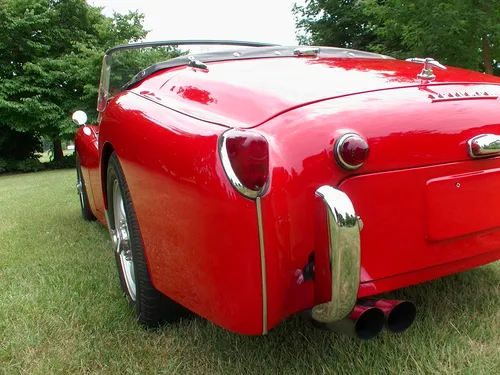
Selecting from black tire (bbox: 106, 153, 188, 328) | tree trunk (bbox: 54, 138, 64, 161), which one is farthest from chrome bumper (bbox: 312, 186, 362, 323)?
tree trunk (bbox: 54, 138, 64, 161)

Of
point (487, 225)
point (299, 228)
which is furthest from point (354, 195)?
point (487, 225)

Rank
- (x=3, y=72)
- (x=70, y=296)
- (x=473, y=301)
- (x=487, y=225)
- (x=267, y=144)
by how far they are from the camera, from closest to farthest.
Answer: (x=267, y=144) → (x=487, y=225) → (x=473, y=301) → (x=70, y=296) → (x=3, y=72)

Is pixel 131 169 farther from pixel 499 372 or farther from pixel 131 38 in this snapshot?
pixel 131 38

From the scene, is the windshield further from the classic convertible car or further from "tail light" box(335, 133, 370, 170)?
"tail light" box(335, 133, 370, 170)

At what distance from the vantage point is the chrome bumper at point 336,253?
4.24 feet

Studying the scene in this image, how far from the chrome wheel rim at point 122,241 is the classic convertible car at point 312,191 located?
1.01 ft

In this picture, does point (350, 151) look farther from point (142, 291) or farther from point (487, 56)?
point (487, 56)

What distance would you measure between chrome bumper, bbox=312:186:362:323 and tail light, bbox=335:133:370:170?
0.11m

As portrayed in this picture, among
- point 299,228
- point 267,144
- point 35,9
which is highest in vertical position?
point 35,9

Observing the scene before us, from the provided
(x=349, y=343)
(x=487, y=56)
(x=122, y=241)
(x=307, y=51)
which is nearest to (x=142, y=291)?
(x=122, y=241)

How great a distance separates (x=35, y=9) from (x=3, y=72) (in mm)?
2992

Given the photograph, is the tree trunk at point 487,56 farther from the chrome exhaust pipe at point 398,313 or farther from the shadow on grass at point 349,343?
the chrome exhaust pipe at point 398,313

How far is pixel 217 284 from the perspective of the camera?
4.66ft

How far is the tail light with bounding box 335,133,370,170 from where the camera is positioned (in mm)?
1423
